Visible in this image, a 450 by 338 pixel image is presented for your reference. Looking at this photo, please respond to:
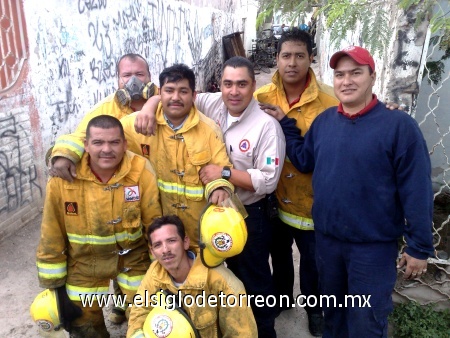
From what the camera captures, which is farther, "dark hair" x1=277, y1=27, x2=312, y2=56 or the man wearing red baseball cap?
"dark hair" x1=277, y1=27, x2=312, y2=56

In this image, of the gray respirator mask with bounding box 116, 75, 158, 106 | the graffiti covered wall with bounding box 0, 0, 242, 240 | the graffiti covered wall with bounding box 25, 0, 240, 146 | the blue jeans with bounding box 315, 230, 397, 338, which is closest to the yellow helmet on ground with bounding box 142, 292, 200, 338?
the blue jeans with bounding box 315, 230, 397, 338

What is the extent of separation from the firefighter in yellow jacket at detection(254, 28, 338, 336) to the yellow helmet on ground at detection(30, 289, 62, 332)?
5.59 ft

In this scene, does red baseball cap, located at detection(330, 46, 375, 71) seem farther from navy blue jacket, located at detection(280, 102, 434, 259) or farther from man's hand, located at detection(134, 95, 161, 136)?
man's hand, located at detection(134, 95, 161, 136)

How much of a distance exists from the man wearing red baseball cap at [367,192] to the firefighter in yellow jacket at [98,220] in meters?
1.19

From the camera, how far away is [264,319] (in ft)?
10.2

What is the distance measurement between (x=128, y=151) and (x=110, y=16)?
4.95 meters

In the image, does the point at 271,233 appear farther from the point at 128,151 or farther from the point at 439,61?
the point at 439,61

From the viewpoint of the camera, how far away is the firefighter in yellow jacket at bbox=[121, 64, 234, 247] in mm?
2772

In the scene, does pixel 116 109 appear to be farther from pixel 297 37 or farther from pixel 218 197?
pixel 297 37

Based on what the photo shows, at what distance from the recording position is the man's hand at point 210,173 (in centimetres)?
269

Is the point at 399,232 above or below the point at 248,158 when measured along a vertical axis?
below

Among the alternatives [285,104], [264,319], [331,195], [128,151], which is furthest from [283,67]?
[264,319]

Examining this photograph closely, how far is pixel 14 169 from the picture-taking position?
4.83 metres

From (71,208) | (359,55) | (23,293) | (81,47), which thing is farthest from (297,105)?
(81,47)
